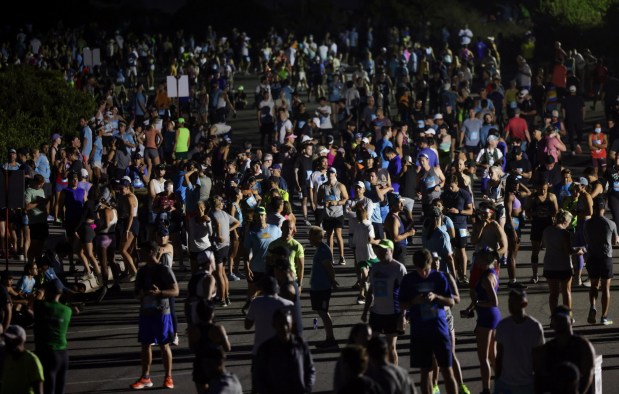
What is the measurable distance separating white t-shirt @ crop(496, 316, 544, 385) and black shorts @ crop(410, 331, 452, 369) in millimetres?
1102

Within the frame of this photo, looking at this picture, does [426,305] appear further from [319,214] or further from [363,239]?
[319,214]

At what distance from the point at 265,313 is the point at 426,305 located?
61.3 inches

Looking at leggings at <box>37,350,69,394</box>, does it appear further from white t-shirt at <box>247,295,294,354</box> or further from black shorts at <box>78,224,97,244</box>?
black shorts at <box>78,224,97,244</box>

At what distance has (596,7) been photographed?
49031 mm

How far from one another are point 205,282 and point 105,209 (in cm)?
641

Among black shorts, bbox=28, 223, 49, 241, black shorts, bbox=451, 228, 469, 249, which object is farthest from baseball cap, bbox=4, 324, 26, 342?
black shorts, bbox=28, 223, 49, 241

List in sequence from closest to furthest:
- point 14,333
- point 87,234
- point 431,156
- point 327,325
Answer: point 14,333, point 327,325, point 87,234, point 431,156

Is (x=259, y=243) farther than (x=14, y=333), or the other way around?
(x=259, y=243)

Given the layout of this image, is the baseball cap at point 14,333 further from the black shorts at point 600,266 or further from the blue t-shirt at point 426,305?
the black shorts at point 600,266

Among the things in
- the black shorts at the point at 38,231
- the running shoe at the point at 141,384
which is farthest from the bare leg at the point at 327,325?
the black shorts at the point at 38,231

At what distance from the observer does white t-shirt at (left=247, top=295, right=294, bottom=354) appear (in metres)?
12.9

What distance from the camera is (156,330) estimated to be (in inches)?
570

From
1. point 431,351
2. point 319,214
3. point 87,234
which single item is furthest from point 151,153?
point 431,351

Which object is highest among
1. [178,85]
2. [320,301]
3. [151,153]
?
[178,85]
